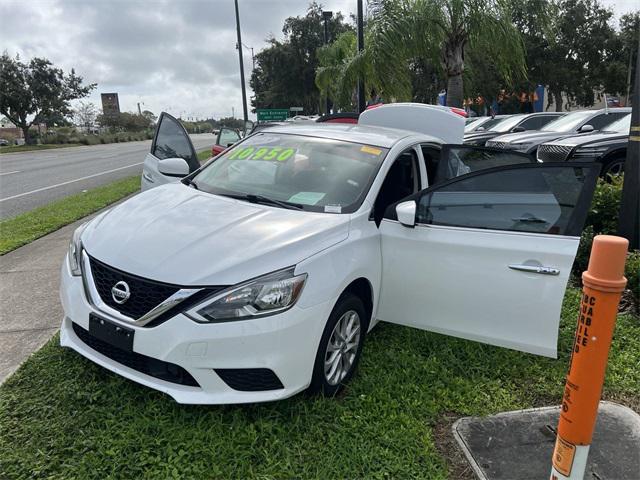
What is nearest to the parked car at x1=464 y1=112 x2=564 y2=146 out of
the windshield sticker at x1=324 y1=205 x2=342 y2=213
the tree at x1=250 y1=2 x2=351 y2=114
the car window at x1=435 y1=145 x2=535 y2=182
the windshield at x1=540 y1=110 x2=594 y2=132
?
the windshield at x1=540 y1=110 x2=594 y2=132

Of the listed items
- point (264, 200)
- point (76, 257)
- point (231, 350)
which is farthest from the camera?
point (264, 200)

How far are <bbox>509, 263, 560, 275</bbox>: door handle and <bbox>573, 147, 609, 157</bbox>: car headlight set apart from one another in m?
6.49

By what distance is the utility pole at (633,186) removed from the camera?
478cm

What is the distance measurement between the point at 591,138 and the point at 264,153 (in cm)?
716

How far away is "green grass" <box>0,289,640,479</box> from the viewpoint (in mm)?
2514

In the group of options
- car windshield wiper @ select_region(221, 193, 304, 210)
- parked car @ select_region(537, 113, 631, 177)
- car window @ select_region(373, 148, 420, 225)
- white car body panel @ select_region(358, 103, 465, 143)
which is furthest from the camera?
parked car @ select_region(537, 113, 631, 177)

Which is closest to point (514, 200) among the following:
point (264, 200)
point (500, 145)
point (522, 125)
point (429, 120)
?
point (264, 200)

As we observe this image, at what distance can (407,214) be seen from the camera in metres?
3.20

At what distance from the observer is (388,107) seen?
552 cm

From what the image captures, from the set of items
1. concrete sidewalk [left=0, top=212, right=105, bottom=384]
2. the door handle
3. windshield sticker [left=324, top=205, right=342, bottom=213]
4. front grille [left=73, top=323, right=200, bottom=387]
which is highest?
windshield sticker [left=324, top=205, right=342, bottom=213]

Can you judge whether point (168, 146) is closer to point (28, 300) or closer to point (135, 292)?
point (28, 300)

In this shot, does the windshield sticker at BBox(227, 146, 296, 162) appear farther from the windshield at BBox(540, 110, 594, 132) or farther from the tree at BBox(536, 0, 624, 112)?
A: the tree at BBox(536, 0, 624, 112)

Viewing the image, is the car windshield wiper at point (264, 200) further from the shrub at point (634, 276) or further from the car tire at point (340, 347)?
the shrub at point (634, 276)

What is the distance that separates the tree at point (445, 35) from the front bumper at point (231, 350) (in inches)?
370
